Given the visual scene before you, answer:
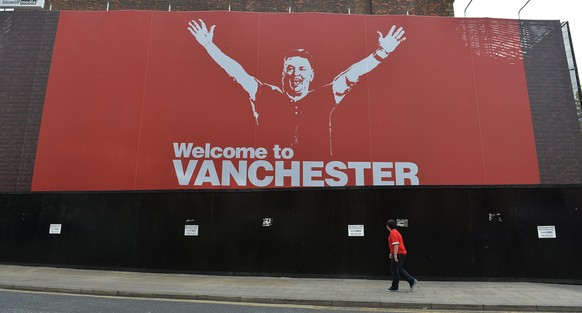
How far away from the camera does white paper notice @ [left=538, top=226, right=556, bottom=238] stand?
9.97 meters

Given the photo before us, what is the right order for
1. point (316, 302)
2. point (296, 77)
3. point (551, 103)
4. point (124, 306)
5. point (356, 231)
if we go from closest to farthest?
point (124, 306)
point (316, 302)
point (356, 231)
point (551, 103)
point (296, 77)

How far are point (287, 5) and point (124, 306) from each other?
1605 cm

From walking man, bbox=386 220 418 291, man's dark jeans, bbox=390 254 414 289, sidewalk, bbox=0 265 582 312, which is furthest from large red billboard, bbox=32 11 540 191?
man's dark jeans, bbox=390 254 414 289

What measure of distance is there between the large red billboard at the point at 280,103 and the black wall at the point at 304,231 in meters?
2.40

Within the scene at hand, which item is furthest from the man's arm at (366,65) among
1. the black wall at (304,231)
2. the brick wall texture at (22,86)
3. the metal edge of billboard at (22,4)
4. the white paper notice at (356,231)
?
the metal edge of billboard at (22,4)

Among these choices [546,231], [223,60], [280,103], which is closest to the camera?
[546,231]

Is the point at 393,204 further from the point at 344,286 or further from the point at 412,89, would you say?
the point at 412,89

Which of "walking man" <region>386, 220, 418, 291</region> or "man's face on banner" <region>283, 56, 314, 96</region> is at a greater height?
"man's face on banner" <region>283, 56, 314, 96</region>

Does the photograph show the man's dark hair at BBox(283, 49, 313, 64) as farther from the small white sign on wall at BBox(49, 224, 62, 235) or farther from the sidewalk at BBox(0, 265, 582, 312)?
the small white sign on wall at BBox(49, 224, 62, 235)

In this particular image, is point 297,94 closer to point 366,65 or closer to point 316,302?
point 366,65

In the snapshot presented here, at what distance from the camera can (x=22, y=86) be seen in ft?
49.0

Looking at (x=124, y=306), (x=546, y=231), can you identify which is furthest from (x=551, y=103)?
(x=124, y=306)

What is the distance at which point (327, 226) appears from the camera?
1084cm

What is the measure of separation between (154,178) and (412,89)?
10592 mm
